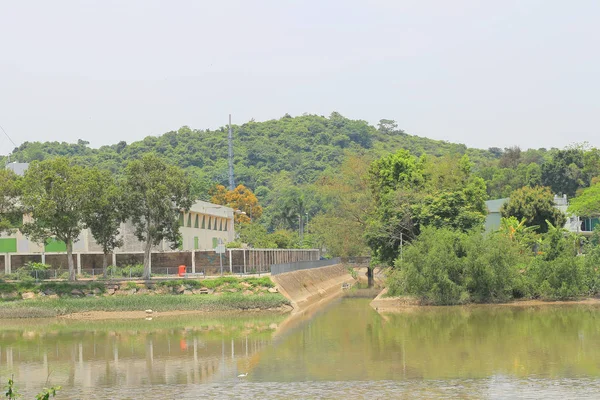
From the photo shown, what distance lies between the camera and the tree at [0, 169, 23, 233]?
1997 inches

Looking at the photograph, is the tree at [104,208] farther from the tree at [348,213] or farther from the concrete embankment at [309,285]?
the tree at [348,213]

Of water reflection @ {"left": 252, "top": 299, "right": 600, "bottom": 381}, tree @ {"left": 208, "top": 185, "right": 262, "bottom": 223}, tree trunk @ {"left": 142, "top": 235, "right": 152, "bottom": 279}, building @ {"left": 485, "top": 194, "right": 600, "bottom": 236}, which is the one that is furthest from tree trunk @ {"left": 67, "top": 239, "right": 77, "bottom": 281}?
tree @ {"left": 208, "top": 185, "right": 262, "bottom": 223}

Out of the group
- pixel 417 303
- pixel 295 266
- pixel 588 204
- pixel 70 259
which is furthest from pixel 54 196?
pixel 588 204

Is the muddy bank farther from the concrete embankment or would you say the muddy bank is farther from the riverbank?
the riverbank

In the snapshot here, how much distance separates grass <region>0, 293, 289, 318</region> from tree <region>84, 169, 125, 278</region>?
17.1ft

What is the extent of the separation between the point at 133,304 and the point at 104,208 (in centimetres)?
722

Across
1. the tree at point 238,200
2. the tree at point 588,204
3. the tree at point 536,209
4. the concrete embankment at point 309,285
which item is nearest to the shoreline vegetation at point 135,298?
the concrete embankment at point 309,285

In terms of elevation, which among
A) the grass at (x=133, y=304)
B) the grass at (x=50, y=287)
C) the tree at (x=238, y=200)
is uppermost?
the tree at (x=238, y=200)

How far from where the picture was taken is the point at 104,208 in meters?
52.6

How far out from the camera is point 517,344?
30.0 m

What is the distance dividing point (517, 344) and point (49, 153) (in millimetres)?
139128

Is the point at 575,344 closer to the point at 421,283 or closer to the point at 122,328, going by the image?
the point at 421,283

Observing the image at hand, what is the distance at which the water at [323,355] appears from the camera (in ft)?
72.5

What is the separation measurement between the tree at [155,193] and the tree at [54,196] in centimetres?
317
